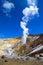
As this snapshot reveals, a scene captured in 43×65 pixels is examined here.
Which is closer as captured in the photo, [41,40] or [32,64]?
[32,64]

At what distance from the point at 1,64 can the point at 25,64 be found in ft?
11.4

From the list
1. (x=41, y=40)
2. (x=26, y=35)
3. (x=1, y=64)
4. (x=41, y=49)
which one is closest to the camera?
(x=1, y=64)

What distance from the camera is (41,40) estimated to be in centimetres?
5141

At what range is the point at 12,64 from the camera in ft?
87.0

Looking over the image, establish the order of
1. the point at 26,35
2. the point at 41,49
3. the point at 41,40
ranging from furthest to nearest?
1. the point at 26,35
2. the point at 41,40
3. the point at 41,49

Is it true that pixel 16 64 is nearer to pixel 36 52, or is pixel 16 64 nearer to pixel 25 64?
pixel 25 64

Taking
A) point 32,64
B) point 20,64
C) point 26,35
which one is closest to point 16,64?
point 20,64

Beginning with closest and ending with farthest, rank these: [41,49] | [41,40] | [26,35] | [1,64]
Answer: [1,64] → [41,49] → [41,40] → [26,35]

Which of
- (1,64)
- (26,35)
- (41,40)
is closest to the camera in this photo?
(1,64)

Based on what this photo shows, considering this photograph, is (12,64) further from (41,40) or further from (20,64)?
(41,40)

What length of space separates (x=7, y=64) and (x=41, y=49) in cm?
1566

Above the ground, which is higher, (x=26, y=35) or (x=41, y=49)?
(x=26, y=35)

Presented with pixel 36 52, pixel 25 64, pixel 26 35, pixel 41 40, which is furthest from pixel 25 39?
pixel 25 64

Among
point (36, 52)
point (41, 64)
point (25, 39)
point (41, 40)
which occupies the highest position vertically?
point (25, 39)
